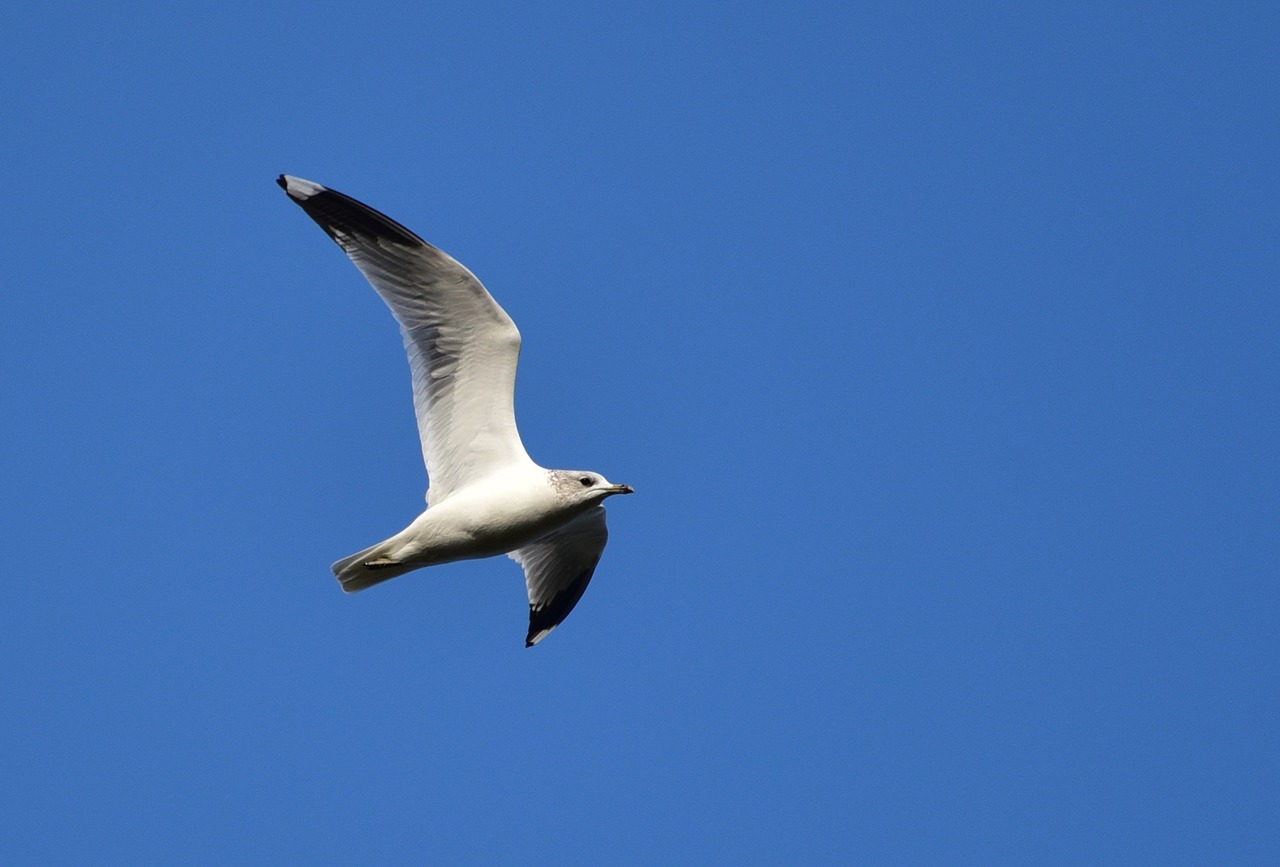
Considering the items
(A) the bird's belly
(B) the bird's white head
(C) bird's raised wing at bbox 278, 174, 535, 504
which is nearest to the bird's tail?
(A) the bird's belly

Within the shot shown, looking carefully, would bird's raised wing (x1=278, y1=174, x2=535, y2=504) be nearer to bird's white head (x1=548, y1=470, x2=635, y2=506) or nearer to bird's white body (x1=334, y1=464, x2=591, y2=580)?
bird's white body (x1=334, y1=464, x2=591, y2=580)

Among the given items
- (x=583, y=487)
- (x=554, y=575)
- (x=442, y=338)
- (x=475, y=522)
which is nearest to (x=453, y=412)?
(x=442, y=338)

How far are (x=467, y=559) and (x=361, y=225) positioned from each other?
2738 mm

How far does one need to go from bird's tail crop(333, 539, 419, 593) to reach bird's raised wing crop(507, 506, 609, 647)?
189 cm

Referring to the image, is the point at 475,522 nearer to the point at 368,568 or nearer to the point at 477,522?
the point at 477,522

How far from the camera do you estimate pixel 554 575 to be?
49.8 ft

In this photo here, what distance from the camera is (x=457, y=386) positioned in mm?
13383

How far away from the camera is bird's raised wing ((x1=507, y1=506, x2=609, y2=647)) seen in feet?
49.1

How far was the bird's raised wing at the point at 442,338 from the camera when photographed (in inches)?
508

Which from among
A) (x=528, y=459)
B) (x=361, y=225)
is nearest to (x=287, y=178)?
(x=361, y=225)

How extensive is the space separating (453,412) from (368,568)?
139 centimetres

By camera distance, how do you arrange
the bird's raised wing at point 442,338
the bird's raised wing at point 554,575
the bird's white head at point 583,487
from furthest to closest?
1. the bird's raised wing at point 554,575
2. the bird's white head at point 583,487
3. the bird's raised wing at point 442,338

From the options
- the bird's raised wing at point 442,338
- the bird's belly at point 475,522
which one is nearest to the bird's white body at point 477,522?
the bird's belly at point 475,522

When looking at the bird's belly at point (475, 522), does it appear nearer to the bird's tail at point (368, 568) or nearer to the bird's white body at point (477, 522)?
the bird's white body at point (477, 522)
